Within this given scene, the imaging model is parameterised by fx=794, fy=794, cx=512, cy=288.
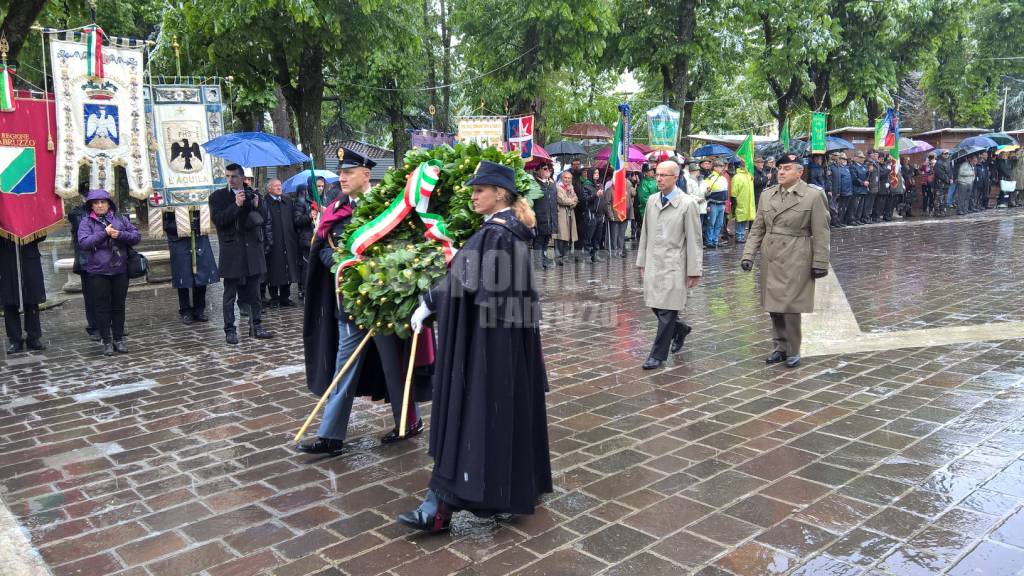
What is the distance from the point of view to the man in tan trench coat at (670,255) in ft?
A: 23.2

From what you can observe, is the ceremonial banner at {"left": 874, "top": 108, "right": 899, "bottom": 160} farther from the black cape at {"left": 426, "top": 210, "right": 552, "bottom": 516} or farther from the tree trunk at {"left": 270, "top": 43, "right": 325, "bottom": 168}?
the black cape at {"left": 426, "top": 210, "right": 552, "bottom": 516}

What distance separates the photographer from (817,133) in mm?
21062

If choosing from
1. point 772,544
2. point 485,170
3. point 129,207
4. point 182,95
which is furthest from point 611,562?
point 129,207

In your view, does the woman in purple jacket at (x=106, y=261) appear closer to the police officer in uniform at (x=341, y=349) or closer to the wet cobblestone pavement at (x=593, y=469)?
the wet cobblestone pavement at (x=593, y=469)

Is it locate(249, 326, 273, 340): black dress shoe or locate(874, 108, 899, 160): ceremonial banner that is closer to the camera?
locate(249, 326, 273, 340): black dress shoe

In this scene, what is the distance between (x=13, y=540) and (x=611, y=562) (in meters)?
3.04

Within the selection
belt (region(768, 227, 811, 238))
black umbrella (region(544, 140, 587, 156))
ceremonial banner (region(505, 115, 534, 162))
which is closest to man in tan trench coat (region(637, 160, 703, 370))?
belt (region(768, 227, 811, 238))

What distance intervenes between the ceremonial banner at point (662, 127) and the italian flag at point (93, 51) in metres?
11.5

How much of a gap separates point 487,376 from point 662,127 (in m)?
15.0

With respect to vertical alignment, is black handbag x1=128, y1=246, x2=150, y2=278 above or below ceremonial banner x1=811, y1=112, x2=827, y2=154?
below

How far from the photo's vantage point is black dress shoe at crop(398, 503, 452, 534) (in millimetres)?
3945

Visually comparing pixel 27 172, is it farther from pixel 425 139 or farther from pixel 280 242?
pixel 425 139

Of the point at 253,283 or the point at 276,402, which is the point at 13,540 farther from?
the point at 253,283

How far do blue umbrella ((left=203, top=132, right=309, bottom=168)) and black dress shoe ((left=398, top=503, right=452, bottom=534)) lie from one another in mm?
6982
